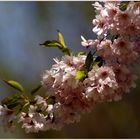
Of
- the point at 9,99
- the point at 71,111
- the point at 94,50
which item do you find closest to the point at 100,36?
the point at 94,50

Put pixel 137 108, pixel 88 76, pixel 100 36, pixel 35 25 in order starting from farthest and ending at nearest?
pixel 35 25, pixel 137 108, pixel 100 36, pixel 88 76

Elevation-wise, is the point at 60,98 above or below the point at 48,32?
below

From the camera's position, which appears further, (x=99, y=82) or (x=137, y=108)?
(x=137, y=108)

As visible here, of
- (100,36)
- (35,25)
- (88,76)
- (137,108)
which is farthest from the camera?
(35,25)

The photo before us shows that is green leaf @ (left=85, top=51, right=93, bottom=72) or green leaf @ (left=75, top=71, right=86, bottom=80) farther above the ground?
green leaf @ (left=85, top=51, right=93, bottom=72)

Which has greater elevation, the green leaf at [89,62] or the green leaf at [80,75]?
the green leaf at [89,62]

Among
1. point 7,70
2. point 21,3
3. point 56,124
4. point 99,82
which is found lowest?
point 56,124

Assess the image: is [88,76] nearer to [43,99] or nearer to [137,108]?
[43,99]

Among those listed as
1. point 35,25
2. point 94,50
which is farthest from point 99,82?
point 35,25

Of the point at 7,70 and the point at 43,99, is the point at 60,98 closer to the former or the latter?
the point at 43,99
